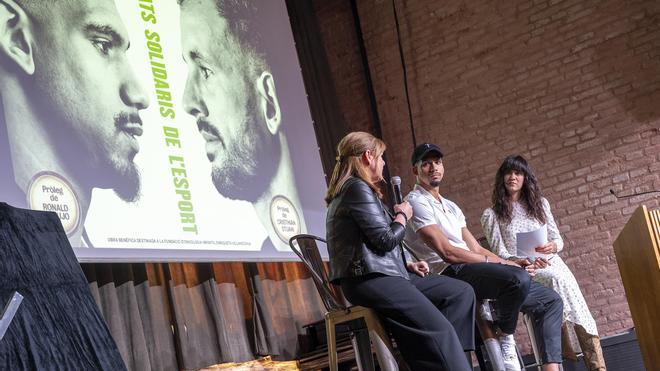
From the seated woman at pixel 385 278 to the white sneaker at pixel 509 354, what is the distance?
0.56m

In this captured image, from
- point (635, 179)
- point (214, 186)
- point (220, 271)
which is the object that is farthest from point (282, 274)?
point (635, 179)

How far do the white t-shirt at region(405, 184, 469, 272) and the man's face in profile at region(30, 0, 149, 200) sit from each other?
1.34 metres

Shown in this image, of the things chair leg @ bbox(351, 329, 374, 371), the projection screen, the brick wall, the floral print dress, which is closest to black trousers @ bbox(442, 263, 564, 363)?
the floral print dress

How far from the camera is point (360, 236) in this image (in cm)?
329

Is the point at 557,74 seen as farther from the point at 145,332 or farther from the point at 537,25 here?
the point at 145,332

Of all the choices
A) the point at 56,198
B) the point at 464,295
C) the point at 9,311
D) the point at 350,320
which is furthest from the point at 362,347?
the point at 9,311

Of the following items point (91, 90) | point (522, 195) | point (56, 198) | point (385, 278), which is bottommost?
point (385, 278)

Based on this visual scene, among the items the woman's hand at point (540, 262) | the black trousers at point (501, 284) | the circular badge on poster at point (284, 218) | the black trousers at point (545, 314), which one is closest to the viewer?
the black trousers at point (501, 284)

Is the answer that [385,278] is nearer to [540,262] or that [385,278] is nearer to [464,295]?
[464,295]

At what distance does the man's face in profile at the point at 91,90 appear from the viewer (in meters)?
3.81

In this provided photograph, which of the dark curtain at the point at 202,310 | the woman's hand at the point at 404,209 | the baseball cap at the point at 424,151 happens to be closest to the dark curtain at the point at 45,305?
the woman's hand at the point at 404,209

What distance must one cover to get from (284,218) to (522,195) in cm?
145

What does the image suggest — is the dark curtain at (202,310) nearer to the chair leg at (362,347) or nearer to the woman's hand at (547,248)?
the chair leg at (362,347)

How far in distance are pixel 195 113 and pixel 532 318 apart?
6.98 feet
